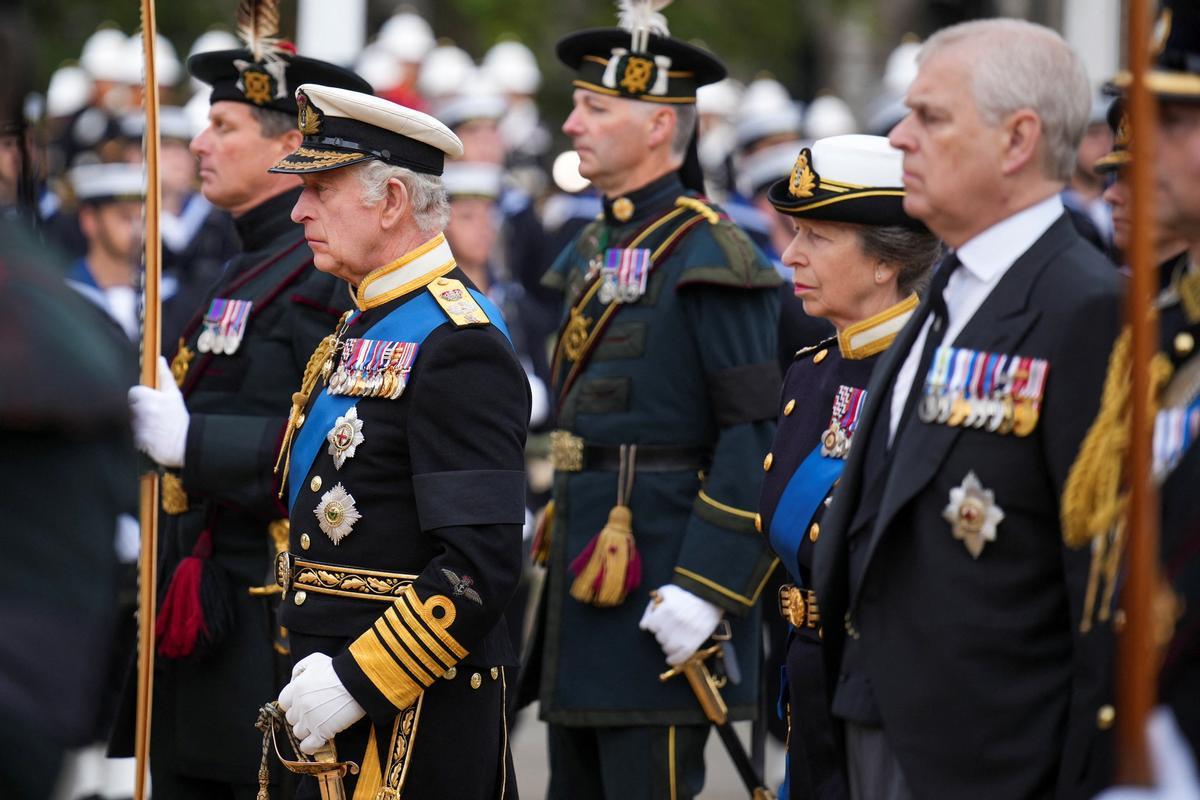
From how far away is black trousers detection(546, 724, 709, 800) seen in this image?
5.01 meters

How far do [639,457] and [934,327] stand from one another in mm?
1954

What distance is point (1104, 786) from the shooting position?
2938mm

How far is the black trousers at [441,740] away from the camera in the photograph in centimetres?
397

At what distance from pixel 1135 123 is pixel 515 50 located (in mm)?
16603

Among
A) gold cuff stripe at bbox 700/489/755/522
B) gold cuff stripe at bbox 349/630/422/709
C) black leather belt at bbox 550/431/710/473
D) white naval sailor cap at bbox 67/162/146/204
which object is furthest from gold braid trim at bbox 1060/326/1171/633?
white naval sailor cap at bbox 67/162/146/204

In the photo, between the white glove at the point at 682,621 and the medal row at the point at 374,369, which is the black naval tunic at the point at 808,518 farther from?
the medal row at the point at 374,369

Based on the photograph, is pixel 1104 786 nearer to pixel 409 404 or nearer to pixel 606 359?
pixel 409 404

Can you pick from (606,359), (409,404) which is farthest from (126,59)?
(409,404)

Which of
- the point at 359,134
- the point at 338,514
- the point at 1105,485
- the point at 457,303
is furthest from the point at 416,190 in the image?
A: the point at 1105,485

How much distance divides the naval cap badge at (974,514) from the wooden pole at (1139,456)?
0.78 m

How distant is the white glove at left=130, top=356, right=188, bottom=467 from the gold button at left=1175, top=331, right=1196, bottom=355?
8.92 feet

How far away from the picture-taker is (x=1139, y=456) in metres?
2.29

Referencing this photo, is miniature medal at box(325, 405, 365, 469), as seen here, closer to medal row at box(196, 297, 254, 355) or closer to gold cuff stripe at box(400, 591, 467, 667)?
gold cuff stripe at box(400, 591, 467, 667)

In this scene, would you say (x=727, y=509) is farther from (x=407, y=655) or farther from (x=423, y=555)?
(x=407, y=655)
